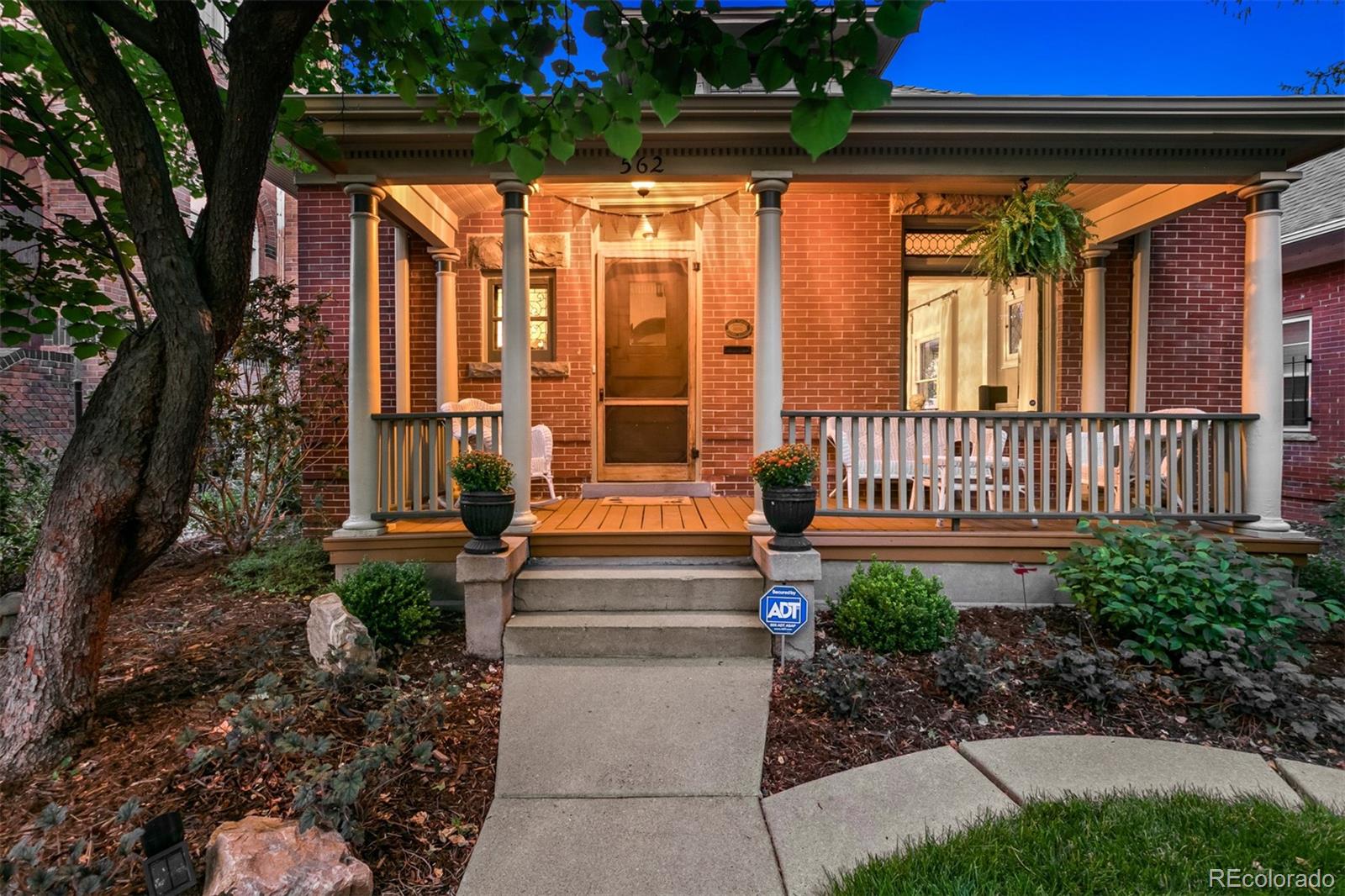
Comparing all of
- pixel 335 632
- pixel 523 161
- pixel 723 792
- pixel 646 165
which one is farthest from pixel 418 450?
pixel 723 792

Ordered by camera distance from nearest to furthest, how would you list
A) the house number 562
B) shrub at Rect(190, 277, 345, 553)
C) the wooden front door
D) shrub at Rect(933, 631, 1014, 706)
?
shrub at Rect(933, 631, 1014, 706)
the house number 562
shrub at Rect(190, 277, 345, 553)
the wooden front door

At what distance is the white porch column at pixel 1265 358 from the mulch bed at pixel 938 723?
4.41 ft

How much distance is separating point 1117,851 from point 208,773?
11.1ft

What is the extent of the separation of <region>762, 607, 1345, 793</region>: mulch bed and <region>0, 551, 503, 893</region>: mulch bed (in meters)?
1.35

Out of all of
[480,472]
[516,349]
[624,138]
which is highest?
[624,138]

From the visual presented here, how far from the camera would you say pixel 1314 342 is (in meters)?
8.68

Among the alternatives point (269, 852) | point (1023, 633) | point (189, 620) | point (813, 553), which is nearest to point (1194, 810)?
point (1023, 633)

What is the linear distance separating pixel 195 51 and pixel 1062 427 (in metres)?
5.49

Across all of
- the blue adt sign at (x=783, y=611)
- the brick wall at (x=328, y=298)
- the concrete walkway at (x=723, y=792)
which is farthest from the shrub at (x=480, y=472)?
the brick wall at (x=328, y=298)

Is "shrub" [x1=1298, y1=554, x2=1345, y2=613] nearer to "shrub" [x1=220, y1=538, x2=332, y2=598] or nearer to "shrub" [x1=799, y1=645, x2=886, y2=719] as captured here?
"shrub" [x1=799, y1=645, x2=886, y2=719]

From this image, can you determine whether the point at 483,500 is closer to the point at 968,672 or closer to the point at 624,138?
the point at 624,138

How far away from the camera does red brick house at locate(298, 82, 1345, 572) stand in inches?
176

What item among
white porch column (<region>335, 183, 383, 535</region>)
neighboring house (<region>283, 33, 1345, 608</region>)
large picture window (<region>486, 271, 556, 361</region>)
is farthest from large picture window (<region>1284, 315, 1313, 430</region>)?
white porch column (<region>335, 183, 383, 535</region>)

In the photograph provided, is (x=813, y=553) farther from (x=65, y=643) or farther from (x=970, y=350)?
(x=970, y=350)
